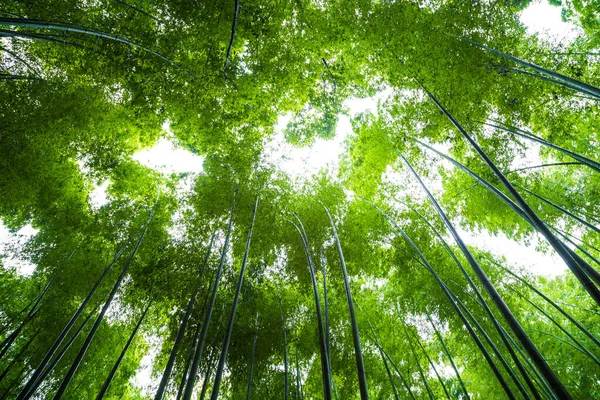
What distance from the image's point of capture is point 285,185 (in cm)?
538

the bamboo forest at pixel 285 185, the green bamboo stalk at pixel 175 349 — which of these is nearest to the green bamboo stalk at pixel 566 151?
the bamboo forest at pixel 285 185

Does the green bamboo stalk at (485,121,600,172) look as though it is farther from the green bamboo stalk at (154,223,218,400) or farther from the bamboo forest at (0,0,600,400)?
the green bamboo stalk at (154,223,218,400)

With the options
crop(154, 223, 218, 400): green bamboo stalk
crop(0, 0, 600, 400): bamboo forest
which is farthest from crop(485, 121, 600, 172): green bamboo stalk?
crop(154, 223, 218, 400): green bamboo stalk

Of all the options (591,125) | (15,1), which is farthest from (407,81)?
(15,1)

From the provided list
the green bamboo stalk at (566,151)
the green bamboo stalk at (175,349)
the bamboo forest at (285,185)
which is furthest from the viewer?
the bamboo forest at (285,185)

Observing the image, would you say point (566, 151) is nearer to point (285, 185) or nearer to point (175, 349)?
point (285, 185)

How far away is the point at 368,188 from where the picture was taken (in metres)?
5.64

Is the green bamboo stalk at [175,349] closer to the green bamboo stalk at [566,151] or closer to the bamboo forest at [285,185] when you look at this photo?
the bamboo forest at [285,185]

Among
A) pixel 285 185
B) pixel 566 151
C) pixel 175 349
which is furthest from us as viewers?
pixel 285 185

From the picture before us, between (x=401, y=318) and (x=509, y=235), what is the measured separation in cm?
265

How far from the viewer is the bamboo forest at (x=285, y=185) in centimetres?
383

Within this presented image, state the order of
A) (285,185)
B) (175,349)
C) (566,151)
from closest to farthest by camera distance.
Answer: (566,151), (175,349), (285,185)

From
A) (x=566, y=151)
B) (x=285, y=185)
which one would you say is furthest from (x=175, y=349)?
(x=566, y=151)

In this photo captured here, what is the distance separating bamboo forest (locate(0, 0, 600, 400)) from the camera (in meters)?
3.83
